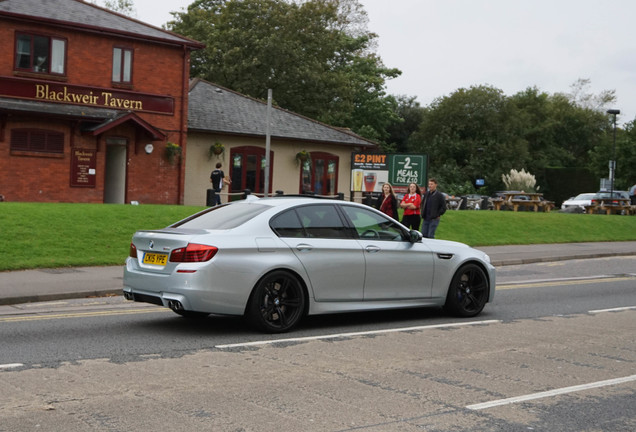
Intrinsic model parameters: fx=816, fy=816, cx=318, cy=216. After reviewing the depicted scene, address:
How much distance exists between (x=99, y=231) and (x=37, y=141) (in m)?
10.7

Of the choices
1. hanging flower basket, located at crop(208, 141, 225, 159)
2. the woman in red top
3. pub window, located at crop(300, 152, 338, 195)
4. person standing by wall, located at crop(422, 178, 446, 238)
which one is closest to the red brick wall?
hanging flower basket, located at crop(208, 141, 225, 159)

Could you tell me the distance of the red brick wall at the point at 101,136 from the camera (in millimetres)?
→ 27203

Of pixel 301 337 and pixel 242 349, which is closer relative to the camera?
pixel 242 349

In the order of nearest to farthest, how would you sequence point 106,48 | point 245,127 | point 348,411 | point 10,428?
point 10,428 < point 348,411 < point 106,48 < point 245,127

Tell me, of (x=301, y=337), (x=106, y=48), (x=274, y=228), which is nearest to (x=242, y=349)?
(x=301, y=337)

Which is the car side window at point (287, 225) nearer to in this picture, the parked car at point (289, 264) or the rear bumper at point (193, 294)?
the parked car at point (289, 264)

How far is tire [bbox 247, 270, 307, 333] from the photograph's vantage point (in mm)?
8898

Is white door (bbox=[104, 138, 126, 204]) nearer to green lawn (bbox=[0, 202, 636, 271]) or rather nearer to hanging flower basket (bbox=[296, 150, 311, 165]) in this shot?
green lawn (bbox=[0, 202, 636, 271])

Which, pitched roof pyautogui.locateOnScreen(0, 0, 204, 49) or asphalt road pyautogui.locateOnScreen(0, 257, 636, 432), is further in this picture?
pitched roof pyautogui.locateOnScreen(0, 0, 204, 49)

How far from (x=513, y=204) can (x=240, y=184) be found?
13.4m

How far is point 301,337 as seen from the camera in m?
8.98

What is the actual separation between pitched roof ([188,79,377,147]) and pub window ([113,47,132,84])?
3.58 m

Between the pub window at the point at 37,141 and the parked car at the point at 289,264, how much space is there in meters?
19.5

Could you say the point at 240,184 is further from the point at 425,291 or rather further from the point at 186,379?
the point at 186,379
